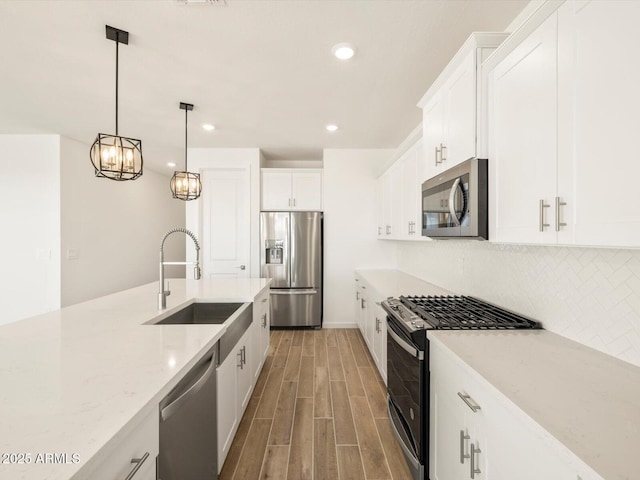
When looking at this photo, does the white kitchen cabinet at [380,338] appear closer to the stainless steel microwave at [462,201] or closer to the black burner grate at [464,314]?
the black burner grate at [464,314]

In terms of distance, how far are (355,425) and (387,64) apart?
106 inches

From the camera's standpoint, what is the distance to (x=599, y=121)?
2.93 feet

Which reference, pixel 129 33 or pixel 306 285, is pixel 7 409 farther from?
pixel 306 285

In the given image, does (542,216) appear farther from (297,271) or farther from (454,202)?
(297,271)

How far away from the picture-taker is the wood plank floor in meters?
1.74

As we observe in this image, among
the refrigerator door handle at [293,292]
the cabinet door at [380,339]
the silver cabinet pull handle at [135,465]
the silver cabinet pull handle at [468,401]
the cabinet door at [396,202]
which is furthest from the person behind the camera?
the refrigerator door handle at [293,292]

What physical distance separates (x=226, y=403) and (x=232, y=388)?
0.41 feet

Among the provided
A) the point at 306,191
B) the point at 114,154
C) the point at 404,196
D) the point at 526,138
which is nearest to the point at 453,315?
the point at 526,138

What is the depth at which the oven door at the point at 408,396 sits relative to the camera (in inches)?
59.8

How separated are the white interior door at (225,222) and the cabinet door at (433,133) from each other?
3.02 metres

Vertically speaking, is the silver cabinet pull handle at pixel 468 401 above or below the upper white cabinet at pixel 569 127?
below

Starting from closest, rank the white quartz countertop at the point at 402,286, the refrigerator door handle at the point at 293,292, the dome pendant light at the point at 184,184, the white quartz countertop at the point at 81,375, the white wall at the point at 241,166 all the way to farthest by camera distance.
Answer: the white quartz countertop at the point at 81,375 < the white quartz countertop at the point at 402,286 < the dome pendant light at the point at 184,184 < the refrigerator door handle at the point at 293,292 < the white wall at the point at 241,166

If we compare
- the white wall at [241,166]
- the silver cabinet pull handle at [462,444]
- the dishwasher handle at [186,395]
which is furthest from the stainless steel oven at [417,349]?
the white wall at [241,166]

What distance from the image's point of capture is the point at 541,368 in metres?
1.09
